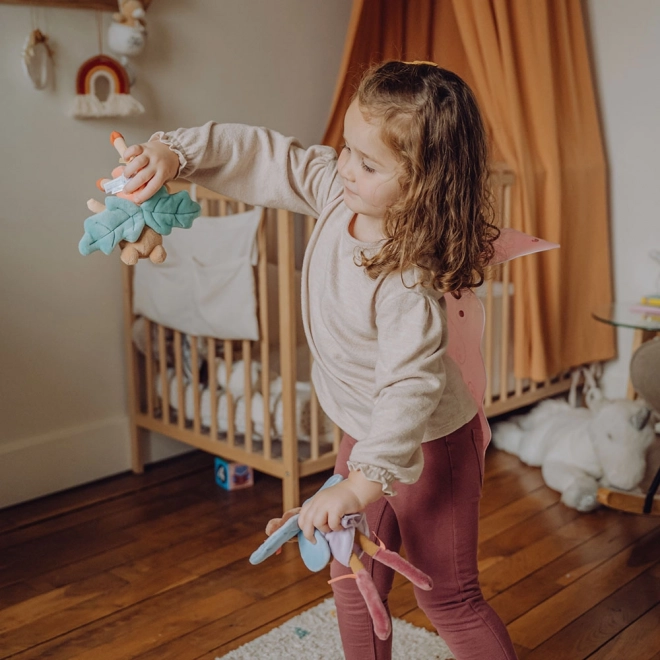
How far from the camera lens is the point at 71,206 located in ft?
7.61

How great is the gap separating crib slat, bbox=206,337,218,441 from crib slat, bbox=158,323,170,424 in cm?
14

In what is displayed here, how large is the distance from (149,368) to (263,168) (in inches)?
53.1

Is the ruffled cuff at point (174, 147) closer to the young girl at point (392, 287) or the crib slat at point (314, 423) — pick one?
the young girl at point (392, 287)

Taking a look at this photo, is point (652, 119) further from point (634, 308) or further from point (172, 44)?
point (172, 44)

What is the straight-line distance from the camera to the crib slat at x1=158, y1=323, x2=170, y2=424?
2371 millimetres

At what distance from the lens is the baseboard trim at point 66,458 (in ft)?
7.48

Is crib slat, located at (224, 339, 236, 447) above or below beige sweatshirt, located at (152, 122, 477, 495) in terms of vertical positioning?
below

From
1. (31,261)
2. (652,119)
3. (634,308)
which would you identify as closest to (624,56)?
(652,119)

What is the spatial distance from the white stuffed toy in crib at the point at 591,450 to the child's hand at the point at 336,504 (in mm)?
1403

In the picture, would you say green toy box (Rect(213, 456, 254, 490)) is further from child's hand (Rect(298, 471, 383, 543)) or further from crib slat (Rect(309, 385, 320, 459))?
child's hand (Rect(298, 471, 383, 543))

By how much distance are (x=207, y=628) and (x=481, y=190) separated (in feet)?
3.40

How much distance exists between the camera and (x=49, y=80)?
2.22 m

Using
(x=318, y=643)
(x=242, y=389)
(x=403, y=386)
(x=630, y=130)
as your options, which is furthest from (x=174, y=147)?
(x=630, y=130)

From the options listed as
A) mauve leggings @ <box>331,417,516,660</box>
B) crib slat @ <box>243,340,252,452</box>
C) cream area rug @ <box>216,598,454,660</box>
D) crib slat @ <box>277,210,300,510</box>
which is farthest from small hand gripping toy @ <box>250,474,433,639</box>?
crib slat @ <box>243,340,252,452</box>
